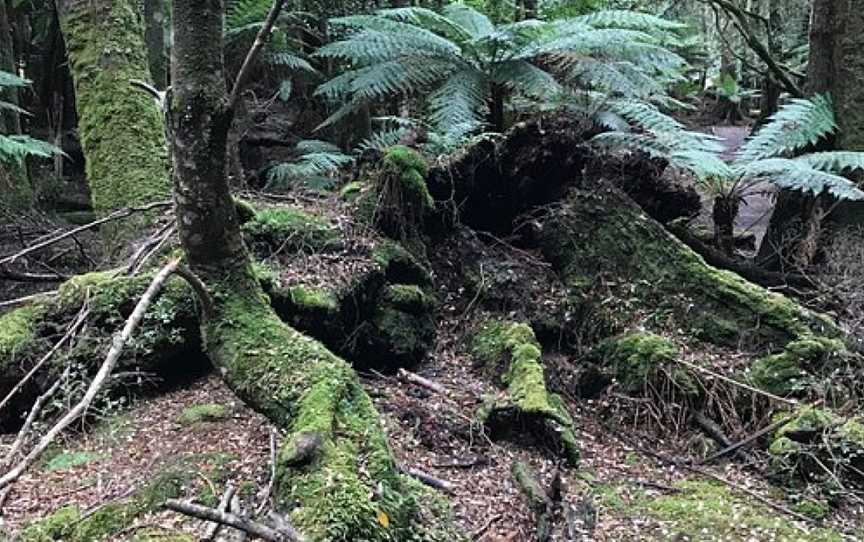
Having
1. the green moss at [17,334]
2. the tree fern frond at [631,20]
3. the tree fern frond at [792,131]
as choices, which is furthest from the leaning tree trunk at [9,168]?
the tree fern frond at [792,131]

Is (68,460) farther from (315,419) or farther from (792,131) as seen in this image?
(792,131)

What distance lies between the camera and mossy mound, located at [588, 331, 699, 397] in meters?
4.54

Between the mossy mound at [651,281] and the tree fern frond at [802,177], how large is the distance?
78cm

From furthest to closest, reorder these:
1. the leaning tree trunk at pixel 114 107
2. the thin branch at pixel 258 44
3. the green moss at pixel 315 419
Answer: the leaning tree trunk at pixel 114 107 → the thin branch at pixel 258 44 → the green moss at pixel 315 419

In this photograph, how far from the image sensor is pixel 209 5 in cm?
295

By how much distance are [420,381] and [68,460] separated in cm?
193

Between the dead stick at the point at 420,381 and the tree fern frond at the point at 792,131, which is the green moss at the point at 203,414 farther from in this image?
the tree fern frond at the point at 792,131

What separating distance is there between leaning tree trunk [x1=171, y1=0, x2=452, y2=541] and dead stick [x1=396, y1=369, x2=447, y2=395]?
1213 mm

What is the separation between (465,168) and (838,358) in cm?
276

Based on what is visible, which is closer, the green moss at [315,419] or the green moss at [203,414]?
the green moss at [315,419]

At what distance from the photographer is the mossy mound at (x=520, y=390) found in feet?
13.1

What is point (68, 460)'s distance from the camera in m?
3.32

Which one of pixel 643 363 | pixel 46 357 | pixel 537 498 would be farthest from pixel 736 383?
pixel 46 357

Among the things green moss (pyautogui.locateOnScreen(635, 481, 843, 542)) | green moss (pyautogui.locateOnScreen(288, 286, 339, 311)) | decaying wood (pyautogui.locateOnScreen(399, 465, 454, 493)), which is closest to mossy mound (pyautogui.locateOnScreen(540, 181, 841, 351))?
green moss (pyautogui.locateOnScreen(635, 481, 843, 542))
